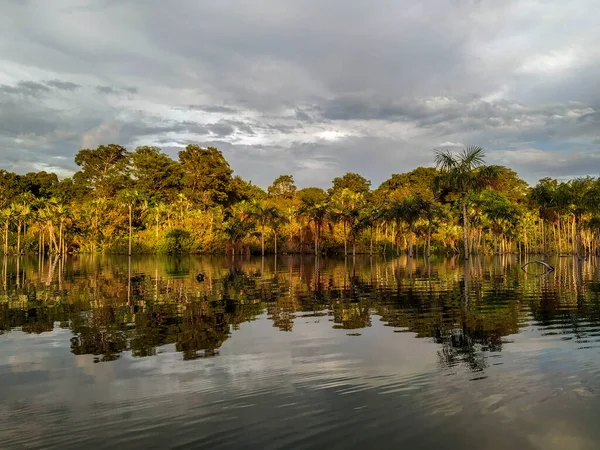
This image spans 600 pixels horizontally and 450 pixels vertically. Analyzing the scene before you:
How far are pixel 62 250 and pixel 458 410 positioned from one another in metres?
89.0

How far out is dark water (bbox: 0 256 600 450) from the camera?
210 inches

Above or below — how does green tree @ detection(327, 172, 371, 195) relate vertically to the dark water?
above

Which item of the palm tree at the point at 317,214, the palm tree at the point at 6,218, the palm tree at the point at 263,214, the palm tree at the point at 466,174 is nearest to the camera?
the palm tree at the point at 466,174

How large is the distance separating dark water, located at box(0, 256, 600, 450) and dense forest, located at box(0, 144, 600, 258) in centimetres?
4950

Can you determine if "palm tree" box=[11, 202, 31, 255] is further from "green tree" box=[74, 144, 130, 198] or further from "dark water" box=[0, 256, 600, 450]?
"dark water" box=[0, 256, 600, 450]

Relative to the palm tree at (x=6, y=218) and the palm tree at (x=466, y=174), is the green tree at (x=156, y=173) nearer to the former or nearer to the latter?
the palm tree at (x=6, y=218)

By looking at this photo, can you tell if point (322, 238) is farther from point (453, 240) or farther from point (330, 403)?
point (330, 403)

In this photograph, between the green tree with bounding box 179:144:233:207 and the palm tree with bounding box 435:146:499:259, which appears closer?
the palm tree with bounding box 435:146:499:259

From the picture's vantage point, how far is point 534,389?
6.73 meters

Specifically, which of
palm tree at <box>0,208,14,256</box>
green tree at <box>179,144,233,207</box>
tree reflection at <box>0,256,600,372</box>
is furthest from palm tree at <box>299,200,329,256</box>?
tree reflection at <box>0,256,600,372</box>

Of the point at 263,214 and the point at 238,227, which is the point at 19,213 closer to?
the point at 238,227

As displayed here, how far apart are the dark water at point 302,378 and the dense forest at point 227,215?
49.5m

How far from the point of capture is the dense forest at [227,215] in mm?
70312

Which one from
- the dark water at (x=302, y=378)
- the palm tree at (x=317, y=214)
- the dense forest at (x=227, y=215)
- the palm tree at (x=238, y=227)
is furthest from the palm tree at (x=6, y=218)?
the dark water at (x=302, y=378)
